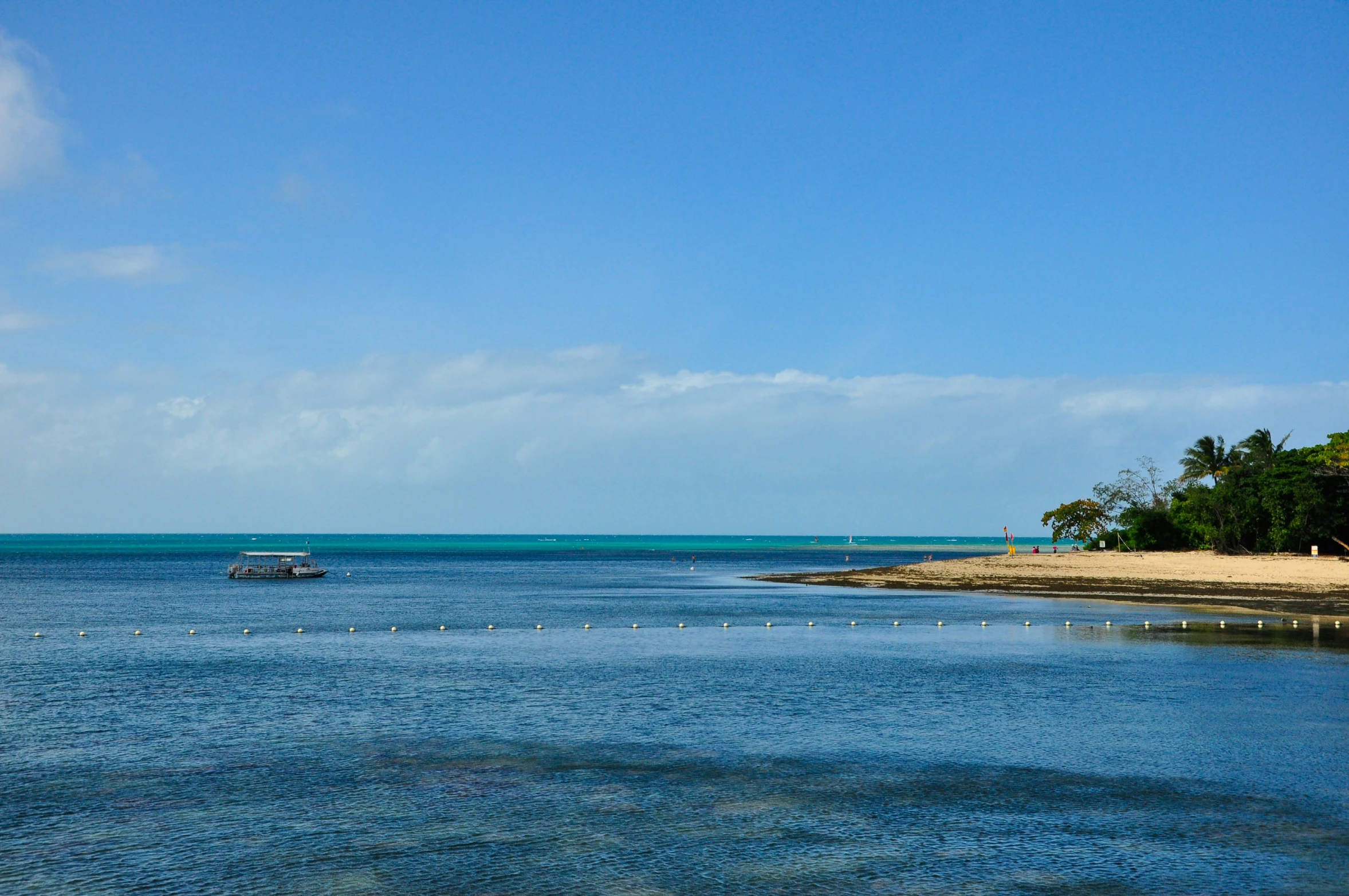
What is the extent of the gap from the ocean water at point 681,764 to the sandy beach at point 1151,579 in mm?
17538

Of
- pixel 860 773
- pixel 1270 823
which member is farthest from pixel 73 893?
pixel 1270 823

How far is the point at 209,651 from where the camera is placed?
149 feet

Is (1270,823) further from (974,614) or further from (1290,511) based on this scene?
Answer: (1290,511)

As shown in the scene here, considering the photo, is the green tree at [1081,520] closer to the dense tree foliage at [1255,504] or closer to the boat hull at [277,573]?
the dense tree foliage at [1255,504]

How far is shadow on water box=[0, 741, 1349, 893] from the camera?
15.6m

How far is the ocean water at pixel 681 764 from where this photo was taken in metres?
16.2

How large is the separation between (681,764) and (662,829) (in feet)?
16.1

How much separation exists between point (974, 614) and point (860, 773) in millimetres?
44007

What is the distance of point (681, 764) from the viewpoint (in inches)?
907

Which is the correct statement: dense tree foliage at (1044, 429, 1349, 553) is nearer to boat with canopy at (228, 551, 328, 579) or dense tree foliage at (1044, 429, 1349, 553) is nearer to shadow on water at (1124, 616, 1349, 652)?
shadow on water at (1124, 616, 1349, 652)

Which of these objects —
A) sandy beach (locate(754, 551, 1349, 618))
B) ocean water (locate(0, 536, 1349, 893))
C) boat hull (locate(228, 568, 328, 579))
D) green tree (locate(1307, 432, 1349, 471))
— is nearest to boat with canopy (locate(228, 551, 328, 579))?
boat hull (locate(228, 568, 328, 579))

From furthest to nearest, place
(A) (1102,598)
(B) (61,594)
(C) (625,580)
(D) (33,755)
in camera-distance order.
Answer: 1. (C) (625,580)
2. (B) (61,594)
3. (A) (1102,598)
4. (D) (33,755)

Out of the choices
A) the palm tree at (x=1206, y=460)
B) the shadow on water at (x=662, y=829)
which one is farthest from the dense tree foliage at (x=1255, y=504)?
the shadow on water at (x=662, y=829)

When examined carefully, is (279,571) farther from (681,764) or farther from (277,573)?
(681,764)
